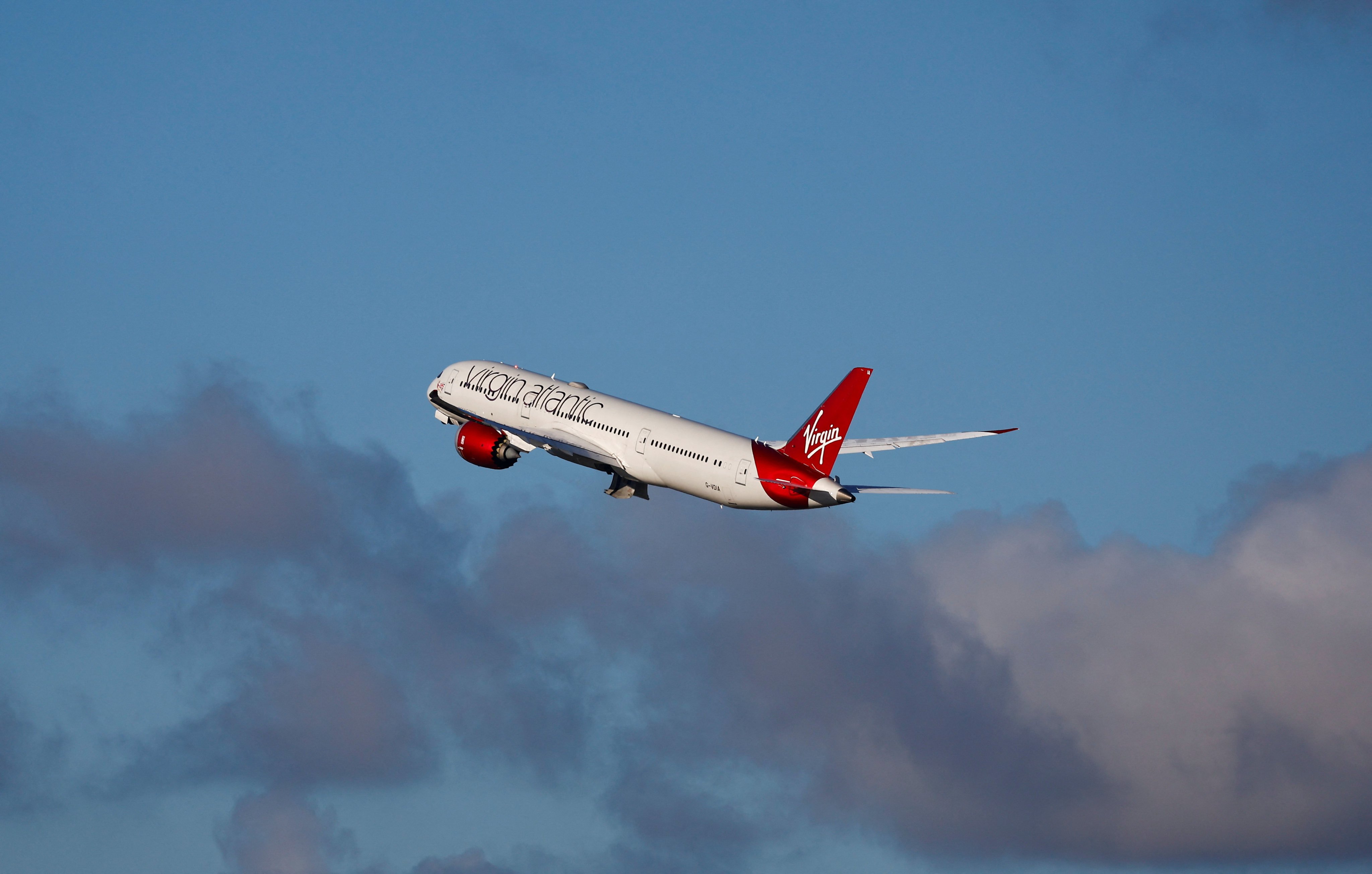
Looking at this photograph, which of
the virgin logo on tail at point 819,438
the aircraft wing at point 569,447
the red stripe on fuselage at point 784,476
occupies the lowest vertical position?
the red stripe on fuselage at point 784,476

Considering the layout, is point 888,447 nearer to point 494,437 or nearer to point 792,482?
point 792,482

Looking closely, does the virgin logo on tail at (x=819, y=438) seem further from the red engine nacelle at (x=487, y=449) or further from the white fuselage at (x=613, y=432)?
the red engine nacelle at (x=487, y=449)

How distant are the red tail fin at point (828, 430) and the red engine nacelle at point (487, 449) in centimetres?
1865

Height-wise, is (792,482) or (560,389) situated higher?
(560,389)

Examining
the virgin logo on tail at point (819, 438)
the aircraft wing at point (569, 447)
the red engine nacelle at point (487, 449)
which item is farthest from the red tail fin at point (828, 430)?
the red engine nacelle at point (487, 449)

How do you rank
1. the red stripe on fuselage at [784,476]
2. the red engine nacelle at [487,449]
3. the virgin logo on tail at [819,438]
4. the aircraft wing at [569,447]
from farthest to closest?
the red engine nacelle at [487,449] < the aircraft wing at [569,447] < the virgin logo on tail at [819,438] < the red stripe on fuselage at [784,476]

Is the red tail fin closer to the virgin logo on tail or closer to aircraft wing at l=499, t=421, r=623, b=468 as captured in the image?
the virgin logo on tail

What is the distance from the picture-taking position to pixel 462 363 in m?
124

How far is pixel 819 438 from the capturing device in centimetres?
10256

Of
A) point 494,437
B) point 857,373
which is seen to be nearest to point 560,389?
point 494,437

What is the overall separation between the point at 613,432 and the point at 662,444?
4091mm

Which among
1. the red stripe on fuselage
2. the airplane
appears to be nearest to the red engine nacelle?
the airplane

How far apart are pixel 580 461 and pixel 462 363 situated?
Answer: 17.4 m

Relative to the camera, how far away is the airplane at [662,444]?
102 m
